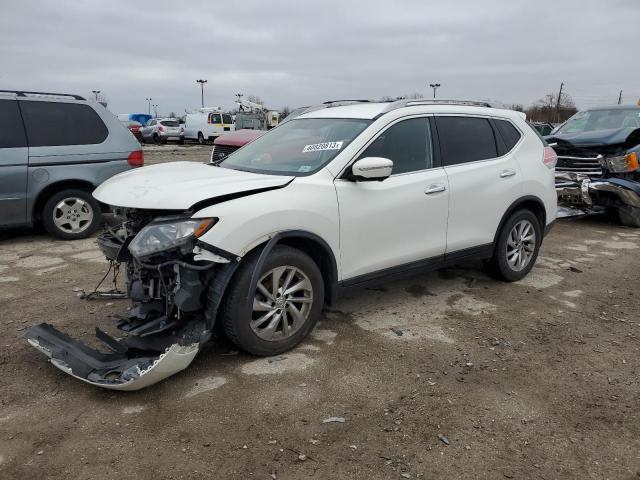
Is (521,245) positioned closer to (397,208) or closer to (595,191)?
(397,208)

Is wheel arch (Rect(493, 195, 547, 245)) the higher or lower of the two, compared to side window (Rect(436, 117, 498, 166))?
lower

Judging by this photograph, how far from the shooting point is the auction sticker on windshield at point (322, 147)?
13.2 feet

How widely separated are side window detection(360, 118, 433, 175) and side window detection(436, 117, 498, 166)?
0.19 m

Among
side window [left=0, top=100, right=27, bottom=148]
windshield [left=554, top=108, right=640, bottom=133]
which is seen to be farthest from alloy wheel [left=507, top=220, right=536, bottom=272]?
side window [left=0, top=100, right=27, bottom=148]

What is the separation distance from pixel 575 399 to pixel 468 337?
38.6 inches

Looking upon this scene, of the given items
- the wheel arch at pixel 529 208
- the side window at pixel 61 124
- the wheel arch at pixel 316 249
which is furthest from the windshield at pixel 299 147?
the side window at pixel 61 124

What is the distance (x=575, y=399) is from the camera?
325 cm

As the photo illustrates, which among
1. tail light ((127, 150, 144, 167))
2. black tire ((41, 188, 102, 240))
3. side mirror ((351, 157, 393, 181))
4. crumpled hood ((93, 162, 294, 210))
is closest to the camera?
crumpled hood ((93, 162, 294, 210))

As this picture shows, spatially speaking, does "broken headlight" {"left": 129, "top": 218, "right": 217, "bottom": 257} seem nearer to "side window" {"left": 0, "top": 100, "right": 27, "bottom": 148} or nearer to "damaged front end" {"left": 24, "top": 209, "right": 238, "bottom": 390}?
"damaged front end" {"left": 24, "top": 209, "right": 238, "bottom": 390}

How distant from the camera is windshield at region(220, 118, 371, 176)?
13.1 ft

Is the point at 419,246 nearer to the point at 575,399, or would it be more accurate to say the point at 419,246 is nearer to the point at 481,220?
the point at 481,220

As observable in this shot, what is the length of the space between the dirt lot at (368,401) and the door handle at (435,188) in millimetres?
1065

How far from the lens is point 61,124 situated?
6777 millimetres

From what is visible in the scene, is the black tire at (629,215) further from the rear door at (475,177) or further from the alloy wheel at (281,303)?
the alloy wheel at (281,303)
